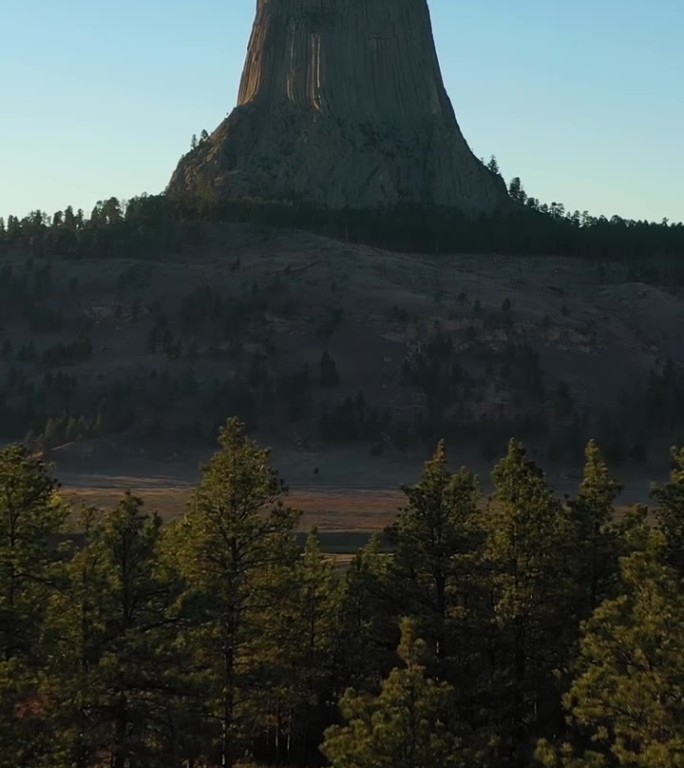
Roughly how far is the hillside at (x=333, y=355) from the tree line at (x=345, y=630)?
53.6 metres

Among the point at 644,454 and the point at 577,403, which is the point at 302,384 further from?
the point at 644,454

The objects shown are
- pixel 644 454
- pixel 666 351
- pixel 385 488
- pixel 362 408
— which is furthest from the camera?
pixel 666 351

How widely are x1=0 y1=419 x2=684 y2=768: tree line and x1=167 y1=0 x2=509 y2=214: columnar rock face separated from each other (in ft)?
465

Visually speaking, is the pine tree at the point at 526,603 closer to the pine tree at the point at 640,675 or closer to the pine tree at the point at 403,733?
the pine tree at the point at 640,675

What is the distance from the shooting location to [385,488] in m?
77.0

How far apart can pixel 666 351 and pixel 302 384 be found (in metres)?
40.3

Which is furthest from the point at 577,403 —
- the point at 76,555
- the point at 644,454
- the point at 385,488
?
the point at 76,555

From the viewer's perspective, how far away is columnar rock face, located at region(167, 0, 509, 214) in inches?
6806

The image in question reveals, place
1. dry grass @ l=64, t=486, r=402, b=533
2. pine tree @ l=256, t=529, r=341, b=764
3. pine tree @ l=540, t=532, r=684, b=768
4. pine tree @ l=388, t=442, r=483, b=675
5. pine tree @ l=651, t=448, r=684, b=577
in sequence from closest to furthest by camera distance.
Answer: pine tree @ l=540, t=532, r=684, b=768 < pine tree @ l=651, t=448, r=684, b=577 < pine tree @ l=388, t=442, r=483, b=675 < pine tree @ l=256, t=529, r=341, b=764 < dry grass @ l=64, t=486, r=402, b=533

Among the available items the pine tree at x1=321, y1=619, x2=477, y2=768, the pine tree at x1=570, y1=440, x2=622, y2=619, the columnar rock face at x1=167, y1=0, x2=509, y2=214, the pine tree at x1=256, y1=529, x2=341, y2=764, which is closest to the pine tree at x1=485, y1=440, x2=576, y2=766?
the pine tree at x1=570, y1=440, x2=622, y2=619

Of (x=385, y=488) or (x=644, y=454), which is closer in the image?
(x=385, y=488)

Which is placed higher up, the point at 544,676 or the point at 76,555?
the point at 76,555

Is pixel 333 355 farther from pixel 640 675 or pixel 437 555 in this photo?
pixel 640 675

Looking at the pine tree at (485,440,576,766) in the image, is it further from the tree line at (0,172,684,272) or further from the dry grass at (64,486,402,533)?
the tree line at (0,172,684,272)
